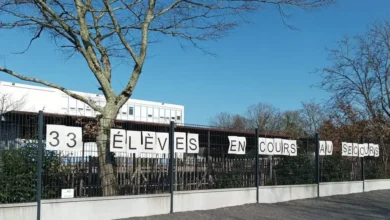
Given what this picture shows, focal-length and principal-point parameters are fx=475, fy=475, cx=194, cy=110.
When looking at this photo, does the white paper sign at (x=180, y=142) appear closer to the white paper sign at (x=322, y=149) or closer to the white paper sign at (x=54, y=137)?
the white paper sign at (x=54, y=137)

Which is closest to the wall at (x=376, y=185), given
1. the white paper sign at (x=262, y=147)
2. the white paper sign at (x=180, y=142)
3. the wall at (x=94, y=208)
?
the white paper sign at (x=262, y=147)

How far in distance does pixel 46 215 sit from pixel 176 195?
12.3 feet

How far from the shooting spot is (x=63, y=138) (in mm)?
10578

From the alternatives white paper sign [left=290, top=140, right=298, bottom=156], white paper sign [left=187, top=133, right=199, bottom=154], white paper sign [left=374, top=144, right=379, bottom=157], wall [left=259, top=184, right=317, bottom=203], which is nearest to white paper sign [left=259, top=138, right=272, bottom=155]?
wall [left=259, top=184, right=317, bottom=203]

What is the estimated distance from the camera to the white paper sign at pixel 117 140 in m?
11.7

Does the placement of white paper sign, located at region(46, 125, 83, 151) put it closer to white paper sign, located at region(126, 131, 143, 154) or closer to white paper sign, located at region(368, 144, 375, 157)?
white paper sign, located at region(126, 131, 143, 154)

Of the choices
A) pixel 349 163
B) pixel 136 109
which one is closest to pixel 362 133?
pixel 349 163

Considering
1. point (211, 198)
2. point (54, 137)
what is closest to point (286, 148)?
point (211, 198)

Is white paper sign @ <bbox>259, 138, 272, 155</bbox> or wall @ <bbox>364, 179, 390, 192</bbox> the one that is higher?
white paper sign @ <bbox>259, 138, 272, 155</bbox>

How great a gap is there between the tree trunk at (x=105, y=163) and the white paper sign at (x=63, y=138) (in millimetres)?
857

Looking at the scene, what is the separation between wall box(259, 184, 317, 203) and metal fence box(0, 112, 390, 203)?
1.04 ft

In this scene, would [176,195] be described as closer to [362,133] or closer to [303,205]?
[303,205]

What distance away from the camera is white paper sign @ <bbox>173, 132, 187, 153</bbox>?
13.0m

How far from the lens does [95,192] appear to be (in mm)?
11297
